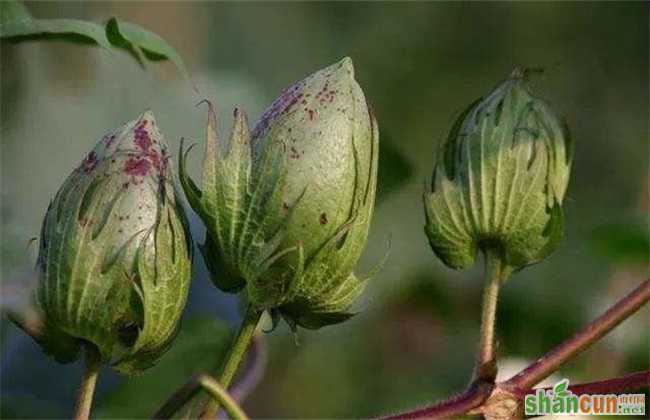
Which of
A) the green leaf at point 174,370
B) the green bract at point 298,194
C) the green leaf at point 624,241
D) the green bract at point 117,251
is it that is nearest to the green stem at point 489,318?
the green bract at point 298,194

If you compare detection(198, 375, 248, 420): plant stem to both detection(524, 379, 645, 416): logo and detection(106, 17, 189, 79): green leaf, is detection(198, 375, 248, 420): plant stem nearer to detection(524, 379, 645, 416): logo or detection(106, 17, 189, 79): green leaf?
detection(524, 379, 645, 416): logo

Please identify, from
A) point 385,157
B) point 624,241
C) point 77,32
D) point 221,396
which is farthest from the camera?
point 624,241

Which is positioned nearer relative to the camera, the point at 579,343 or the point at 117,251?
the point at 117,251

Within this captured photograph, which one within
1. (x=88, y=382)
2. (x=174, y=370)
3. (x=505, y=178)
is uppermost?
(x=505, y=178)

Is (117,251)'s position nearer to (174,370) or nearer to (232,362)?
(232,362)

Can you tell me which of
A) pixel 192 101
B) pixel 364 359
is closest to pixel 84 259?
pixel 192 101

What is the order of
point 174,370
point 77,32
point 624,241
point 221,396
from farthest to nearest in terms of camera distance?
point 624,241
point 174,370
point 77,32
point 221,396

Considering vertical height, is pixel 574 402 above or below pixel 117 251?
below

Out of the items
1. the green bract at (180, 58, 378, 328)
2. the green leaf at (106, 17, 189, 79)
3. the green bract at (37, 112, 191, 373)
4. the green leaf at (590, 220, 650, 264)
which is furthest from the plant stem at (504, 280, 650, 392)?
the green leaf at (590, 220, 650, 264)

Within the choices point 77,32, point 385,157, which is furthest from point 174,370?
point 77,32
